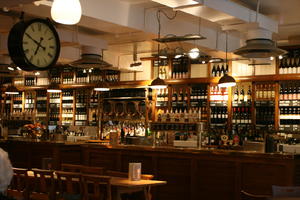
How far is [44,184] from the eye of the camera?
21.7 ft

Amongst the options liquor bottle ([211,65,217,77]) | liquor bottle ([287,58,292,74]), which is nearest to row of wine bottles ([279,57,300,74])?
liquor bottle ([287,58,292,74])

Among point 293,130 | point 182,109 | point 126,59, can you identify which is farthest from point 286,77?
point 126,59

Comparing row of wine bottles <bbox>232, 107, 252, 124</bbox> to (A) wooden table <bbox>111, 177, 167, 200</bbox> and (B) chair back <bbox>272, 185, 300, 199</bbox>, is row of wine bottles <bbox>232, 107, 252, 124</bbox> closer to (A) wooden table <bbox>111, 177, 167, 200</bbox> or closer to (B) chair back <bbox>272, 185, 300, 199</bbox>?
(A) wooden table <bbox>111, 177, 167, 200</bbox>

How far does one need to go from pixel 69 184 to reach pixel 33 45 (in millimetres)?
1943

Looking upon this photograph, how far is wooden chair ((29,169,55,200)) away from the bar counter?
101 inches

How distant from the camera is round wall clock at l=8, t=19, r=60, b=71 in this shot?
5.46 meters

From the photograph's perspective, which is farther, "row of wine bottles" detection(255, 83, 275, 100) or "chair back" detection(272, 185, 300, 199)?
"row of wine bottles" detection(255, 83, 275, 100)

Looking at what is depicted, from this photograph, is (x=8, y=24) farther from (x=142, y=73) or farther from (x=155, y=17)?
(x=142, y=73)

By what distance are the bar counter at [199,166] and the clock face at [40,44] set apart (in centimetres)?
370

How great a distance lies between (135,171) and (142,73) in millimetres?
8100

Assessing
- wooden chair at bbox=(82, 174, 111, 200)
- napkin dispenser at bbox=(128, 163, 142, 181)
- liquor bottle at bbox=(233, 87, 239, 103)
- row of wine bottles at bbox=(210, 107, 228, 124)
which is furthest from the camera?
row of wine bottles at bbox=(210, 107, 228, 124)

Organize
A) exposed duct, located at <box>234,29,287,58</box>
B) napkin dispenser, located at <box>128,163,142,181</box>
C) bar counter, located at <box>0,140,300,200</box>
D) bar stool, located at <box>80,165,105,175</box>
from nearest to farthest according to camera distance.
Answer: napkin dispenser, located at <box>128,163,142,181</box>
bar stool, located at <box>80,165,105,175</box>
exposed duct, located at <box>234,29,287,58</box>
bar counter, located at <box>0,140,300,200</box>

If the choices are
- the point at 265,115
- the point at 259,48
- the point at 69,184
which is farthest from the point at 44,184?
the point at 265,115

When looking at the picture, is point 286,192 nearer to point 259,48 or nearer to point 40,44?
point 259,48
